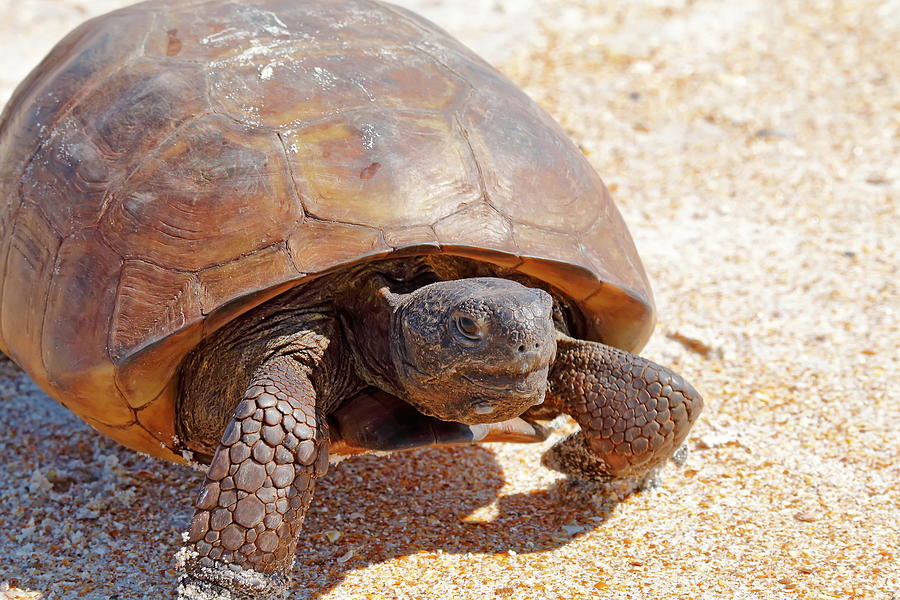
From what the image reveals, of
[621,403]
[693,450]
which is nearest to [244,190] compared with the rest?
[621,403]

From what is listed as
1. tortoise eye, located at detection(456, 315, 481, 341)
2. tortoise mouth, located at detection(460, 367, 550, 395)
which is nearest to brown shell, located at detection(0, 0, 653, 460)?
tortoise eye, located at detection(456, 315, 481, 341)

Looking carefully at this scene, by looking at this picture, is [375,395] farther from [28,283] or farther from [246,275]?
[28,283]

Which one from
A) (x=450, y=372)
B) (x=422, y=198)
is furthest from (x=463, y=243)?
(x=450, y=372)

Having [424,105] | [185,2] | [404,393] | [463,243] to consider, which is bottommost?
[404,393]

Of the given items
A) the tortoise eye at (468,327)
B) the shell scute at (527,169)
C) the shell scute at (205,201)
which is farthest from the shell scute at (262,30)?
the tortoise eye at (468,327)

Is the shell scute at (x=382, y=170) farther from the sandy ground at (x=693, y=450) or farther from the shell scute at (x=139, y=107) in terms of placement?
the sandy ground at (x=693, y=450)

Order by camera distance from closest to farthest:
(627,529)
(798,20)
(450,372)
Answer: (450,372)
(627,529)
(798,20)

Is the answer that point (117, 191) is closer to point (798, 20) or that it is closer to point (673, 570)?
point (673, 570)
